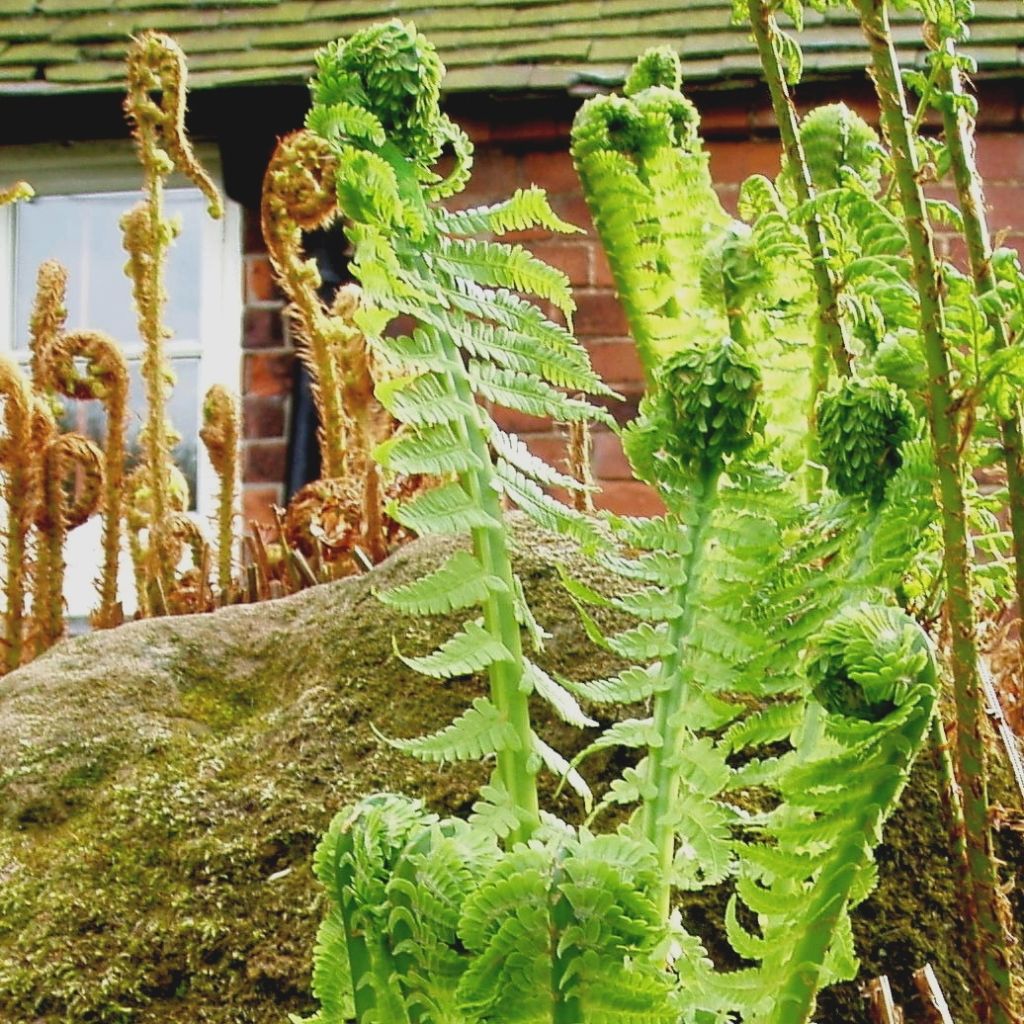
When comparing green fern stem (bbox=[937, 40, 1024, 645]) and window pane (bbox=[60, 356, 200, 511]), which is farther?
window pane (bbox=[60, 356, 200, 511])

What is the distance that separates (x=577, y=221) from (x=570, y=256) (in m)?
0.12

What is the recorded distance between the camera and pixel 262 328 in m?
3.93

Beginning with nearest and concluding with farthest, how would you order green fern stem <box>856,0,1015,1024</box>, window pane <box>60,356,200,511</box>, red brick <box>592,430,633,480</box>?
green fern stem <box>856,0,1015,1024</box> → red brick <box>592,430,633,480</box> → window pane <box>60,356,200,511</box>

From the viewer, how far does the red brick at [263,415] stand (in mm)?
3797

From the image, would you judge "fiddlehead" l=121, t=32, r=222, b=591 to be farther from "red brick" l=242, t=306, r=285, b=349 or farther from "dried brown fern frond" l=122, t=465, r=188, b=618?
"red brick" l=242, t=306, r=285, b=349

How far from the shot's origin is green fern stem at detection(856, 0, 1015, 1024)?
0.88 meters

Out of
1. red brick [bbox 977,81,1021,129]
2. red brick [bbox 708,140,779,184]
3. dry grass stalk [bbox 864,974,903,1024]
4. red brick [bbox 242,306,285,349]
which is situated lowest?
dry grass stalk [bbox 864,974,903,1024]

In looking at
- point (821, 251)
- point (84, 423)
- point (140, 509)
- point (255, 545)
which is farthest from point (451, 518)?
point (84, 423)

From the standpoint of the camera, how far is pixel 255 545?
182cm

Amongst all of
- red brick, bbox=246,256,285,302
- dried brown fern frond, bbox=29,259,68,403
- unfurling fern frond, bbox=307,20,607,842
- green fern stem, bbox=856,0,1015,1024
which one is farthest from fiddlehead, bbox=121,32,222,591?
red brick, bbox=246,256,285,302

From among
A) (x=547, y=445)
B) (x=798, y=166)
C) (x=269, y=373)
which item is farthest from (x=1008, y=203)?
(x=798, y=166)

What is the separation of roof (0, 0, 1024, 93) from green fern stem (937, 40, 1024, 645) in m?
2.76

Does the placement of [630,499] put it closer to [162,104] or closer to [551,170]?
[551,170]

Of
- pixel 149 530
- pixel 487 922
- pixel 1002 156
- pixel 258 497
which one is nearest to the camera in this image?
pixel 487 922
